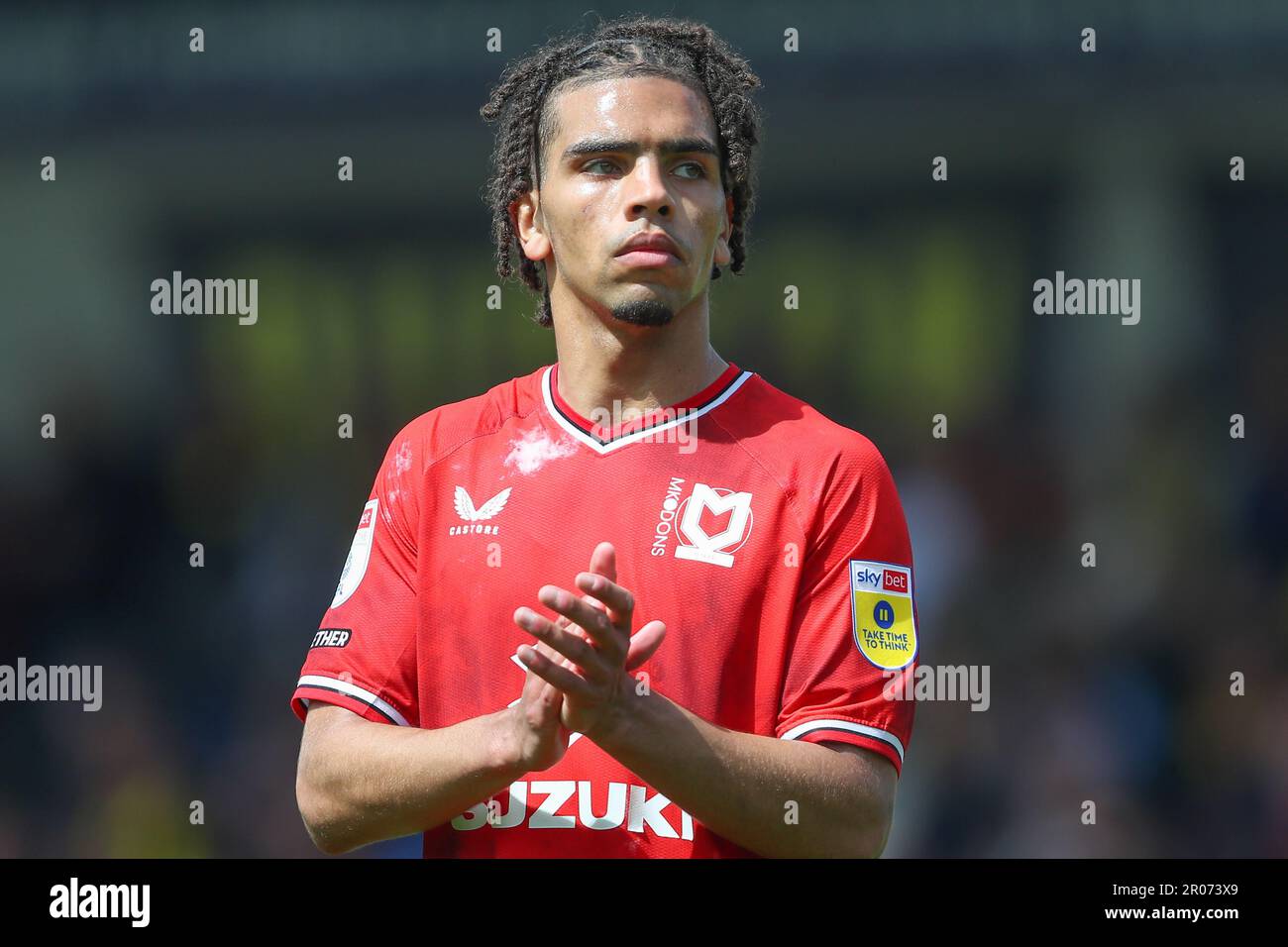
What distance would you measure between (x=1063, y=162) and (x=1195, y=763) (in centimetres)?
321

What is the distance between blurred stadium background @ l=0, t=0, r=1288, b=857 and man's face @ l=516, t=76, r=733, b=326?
405cm

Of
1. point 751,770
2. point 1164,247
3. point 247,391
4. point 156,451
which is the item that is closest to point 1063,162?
point 1164,247

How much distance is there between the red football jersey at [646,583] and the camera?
11.2ft

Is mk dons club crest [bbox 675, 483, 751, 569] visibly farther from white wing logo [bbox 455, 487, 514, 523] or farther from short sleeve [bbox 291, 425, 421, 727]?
short sleeve [bbox 291, 425, 421, 727]

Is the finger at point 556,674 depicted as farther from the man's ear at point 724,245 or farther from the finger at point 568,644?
the man's ear at point 724,245

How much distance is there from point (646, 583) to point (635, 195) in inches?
37.0

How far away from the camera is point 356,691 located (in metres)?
3.55

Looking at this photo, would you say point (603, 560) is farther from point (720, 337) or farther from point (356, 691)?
point (720, 337)

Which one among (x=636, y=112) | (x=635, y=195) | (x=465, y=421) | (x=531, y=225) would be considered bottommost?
(x=465, y=421)

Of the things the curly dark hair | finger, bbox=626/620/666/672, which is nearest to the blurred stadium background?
the curly dark hair

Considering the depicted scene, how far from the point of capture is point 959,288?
26.5 feet

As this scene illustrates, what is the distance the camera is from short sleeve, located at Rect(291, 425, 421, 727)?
140 inches

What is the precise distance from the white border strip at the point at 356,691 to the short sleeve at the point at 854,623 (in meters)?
0.92

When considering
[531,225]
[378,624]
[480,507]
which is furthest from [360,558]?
[531,225]
